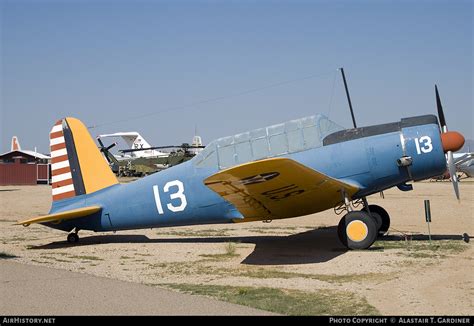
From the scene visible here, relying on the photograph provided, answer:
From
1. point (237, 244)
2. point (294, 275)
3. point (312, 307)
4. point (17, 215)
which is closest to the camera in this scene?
point (312, 307)

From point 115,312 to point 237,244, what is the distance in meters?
6.34

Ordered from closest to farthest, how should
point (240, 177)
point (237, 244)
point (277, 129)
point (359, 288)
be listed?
point (359, 288), point (240, 177), point (277, 129), point (237, 244)

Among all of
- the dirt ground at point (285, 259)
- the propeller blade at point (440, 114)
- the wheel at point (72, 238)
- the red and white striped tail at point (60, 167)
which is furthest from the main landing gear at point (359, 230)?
the red and white striped tail at point (60, 167)

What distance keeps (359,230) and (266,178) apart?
2.15 m

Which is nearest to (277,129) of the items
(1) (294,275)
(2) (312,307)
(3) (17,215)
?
(1) (294,275)

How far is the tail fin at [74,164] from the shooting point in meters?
12.0

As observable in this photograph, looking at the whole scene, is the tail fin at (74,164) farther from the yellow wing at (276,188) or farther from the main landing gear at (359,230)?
the main landing gear at (359,230)

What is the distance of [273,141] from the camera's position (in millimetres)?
10844

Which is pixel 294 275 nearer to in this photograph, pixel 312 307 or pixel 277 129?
pixel 312 307

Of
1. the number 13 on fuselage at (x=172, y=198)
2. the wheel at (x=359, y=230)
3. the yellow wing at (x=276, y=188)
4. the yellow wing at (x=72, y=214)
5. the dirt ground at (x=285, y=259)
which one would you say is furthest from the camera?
the yellow wing at (x=72, y=214)

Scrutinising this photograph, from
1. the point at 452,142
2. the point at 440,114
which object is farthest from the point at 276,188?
the point at 440,114

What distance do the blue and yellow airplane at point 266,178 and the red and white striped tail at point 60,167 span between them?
0.9 inches

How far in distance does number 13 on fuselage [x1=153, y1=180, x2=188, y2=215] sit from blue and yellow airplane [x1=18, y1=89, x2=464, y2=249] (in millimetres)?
21

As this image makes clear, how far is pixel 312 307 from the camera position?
5.82 meters
